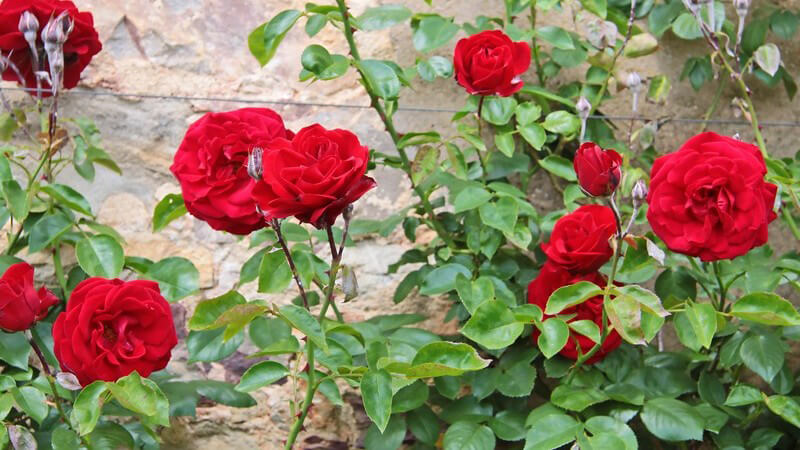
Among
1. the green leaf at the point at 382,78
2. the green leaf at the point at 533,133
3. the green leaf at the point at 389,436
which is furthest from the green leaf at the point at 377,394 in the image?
the green leaf at the point at 533,133

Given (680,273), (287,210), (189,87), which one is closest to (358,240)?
(189,87)

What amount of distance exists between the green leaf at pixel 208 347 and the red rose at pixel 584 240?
0.43 m

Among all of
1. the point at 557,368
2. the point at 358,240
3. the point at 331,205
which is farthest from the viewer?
the point at 358,240

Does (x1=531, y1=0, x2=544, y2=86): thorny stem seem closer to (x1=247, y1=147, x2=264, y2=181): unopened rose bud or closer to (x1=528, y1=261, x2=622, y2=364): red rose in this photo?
(x1=528, y1=261, x2=622, y2=364): red rose

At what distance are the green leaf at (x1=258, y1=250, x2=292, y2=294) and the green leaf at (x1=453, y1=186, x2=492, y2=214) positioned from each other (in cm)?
33

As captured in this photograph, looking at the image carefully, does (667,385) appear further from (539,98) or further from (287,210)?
(287,210)

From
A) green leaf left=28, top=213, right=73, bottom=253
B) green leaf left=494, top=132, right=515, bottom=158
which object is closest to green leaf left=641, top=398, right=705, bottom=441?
green leaf left=494, top=132, right=515, bottom=158

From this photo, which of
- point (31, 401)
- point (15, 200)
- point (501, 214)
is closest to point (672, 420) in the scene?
point (501, 214)

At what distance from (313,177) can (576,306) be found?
493 mm

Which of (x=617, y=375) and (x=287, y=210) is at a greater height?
(x=287, y=210)

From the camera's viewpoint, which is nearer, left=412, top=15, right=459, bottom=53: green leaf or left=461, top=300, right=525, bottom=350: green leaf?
left=461, top=300, right=525, bottom=350: green leaf

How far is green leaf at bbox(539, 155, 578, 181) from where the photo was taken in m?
1.55

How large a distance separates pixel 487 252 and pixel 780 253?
24.0 inches

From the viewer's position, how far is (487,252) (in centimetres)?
146
